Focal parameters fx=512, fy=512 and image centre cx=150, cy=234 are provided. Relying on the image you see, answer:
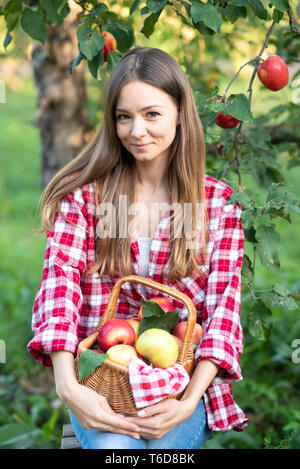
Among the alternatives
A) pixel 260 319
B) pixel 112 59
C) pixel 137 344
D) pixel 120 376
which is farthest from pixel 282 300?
pixel 112 59

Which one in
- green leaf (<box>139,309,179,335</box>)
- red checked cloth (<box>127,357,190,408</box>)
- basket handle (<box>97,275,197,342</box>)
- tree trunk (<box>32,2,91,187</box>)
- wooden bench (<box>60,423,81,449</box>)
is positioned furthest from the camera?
tree trunk (<box>32,2,91,187</box>)

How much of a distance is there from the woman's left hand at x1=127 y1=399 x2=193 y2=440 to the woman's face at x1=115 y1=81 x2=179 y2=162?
0.79 meters

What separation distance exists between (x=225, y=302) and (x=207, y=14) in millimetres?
908

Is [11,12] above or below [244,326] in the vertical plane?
above

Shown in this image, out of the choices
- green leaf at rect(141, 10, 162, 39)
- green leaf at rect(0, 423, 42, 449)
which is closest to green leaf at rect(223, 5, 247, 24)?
green leaf at rect(141, 10, 162, 39)

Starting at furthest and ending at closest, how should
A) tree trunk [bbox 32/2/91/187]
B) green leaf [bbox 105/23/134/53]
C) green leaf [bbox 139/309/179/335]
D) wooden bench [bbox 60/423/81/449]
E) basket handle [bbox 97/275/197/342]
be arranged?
tree trunk [bbox 32/2/91/187] < green leaf [bbox 105/23/134/53] < wooden bench [bbox 60/423/81/449] < green leaf [bbox 139/309/179/335] < basket handle [bbox 97/275/197/342]

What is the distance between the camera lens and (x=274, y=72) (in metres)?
1.77

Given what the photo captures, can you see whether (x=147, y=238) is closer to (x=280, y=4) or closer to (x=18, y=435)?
(x=280, y=4)

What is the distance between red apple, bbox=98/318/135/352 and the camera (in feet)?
4.94

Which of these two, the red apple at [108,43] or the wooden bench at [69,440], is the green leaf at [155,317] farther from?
the red apple at [108,43]

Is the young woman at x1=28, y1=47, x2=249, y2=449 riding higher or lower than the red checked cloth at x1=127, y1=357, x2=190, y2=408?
higher

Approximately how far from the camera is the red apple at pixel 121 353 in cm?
144

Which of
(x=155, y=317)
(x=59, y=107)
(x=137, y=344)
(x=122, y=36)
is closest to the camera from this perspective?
(x=137, y=344)

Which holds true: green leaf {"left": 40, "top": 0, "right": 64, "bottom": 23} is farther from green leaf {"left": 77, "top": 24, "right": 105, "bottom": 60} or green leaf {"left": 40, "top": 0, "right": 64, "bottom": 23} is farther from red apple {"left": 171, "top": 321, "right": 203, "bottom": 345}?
red apple {"left": 171, "top": 321, "right": 203, "bottom": 345}
